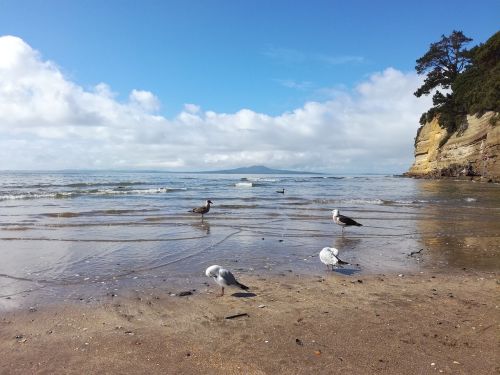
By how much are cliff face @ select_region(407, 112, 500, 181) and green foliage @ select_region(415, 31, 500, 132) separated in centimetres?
152

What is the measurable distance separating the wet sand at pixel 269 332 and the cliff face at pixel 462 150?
42891 millimetres

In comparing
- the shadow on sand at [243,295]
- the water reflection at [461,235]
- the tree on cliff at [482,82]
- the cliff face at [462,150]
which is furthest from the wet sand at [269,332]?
the tree on cliff at [482,82]

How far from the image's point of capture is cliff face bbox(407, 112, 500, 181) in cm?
4321

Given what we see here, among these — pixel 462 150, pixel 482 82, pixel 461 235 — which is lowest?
pixel 461 235

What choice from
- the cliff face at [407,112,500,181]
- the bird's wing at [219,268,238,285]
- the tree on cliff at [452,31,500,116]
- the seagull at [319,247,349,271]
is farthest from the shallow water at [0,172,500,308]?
the tree on cliff at [452,31,500,116]

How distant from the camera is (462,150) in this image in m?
50.6

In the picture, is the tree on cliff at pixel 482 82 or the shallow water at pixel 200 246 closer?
the shallow water at pixel 200 246

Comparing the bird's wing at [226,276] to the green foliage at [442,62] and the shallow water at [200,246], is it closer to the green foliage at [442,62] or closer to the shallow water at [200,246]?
the shallow water at [200,246]

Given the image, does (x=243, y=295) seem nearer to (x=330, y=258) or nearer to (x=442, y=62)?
(x=330, y=258)

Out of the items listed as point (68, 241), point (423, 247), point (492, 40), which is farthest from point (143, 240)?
point (492, 40)

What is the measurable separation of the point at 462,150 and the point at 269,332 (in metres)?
53.1

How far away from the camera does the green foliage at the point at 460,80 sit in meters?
45.4

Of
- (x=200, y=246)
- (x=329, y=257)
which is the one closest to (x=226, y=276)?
(x=329, y=257)

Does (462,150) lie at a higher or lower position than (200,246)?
higher
